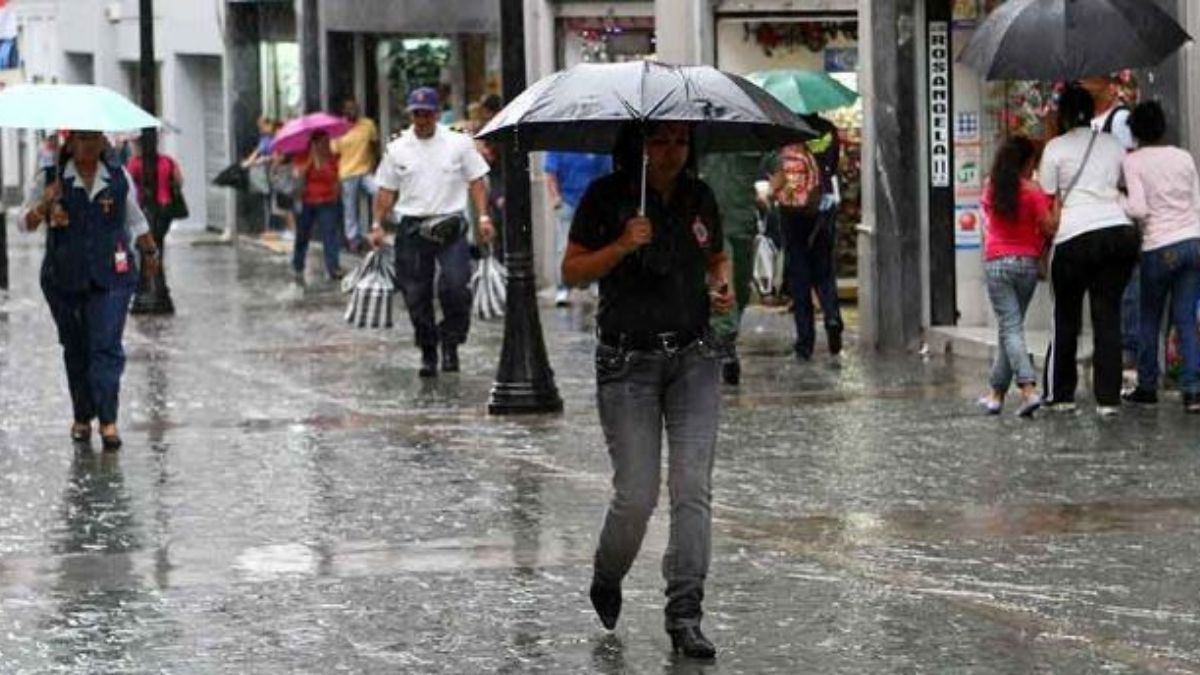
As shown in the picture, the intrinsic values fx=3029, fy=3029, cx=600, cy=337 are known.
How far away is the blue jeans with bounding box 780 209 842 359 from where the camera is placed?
1925 centimetres

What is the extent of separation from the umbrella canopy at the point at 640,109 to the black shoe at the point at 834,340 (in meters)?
9.72

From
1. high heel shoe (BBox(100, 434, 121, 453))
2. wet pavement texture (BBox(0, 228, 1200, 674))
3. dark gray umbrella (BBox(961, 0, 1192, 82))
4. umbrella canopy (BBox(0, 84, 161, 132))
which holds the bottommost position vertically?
wet pavement texture (BBox(0, 228, 1200, 674))

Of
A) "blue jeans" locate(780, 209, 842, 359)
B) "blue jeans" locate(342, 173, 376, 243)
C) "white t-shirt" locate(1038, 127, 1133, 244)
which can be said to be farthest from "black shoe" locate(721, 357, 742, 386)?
"blue jeans" locate(342, 173, 376, 243)

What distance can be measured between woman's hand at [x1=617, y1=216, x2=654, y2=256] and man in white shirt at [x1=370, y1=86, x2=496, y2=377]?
30.3 feet

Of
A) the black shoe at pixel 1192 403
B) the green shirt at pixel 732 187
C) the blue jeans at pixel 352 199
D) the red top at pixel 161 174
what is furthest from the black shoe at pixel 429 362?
the blue jeans at pixel 352 199

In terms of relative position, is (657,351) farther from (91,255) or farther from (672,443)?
(91,255)

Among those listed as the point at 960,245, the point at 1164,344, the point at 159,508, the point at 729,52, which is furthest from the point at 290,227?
the point at 159,508

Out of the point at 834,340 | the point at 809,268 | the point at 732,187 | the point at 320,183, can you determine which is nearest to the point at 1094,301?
the point at 732,187

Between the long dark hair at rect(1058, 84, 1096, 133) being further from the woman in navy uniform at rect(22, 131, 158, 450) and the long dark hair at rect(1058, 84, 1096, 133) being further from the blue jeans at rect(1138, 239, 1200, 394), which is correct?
the woman in navy uniform at rect(22, 131, 158, 450)

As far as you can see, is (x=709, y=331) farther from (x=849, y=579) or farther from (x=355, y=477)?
(x=355, y=477)

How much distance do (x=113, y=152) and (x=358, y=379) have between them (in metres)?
3.68

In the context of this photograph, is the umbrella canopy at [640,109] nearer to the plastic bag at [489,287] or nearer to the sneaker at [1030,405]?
the sneaker at [1030,405]

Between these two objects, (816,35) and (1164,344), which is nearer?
(1164,344)

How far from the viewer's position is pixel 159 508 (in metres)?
12.9
